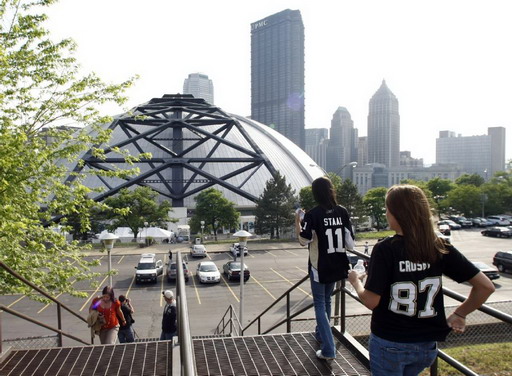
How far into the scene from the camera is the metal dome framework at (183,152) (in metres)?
51.5

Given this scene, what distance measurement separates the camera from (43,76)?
27.2ft

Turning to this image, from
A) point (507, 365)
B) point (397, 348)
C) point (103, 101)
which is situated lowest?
point (507, 365)

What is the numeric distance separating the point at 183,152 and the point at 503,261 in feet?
131

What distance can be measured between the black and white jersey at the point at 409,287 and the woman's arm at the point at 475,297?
0.05 metres

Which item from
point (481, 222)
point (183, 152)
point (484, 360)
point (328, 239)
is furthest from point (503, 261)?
point (183, 152)

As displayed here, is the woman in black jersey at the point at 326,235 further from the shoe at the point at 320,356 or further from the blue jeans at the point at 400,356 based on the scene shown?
the blue jeans at the point at 400,356

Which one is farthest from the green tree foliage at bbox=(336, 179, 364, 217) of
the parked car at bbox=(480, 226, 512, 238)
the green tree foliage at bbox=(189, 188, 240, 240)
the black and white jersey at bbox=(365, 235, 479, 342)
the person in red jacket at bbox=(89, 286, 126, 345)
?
the black and white jersey at bbox=(365, 235, 479, 342)

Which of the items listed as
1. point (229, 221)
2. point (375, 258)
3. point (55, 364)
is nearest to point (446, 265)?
point (375, 258)

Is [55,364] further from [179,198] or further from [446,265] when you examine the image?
[179,198]

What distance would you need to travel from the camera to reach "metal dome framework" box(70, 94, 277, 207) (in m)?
51.5

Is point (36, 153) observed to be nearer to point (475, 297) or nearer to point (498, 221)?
point (475, 297)

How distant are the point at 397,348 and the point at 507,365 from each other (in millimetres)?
7573

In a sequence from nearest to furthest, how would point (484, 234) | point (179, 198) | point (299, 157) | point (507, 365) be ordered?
point (507, 365), point (484, 234), point (179, 198), point (299, 157)

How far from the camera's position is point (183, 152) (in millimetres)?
54062
